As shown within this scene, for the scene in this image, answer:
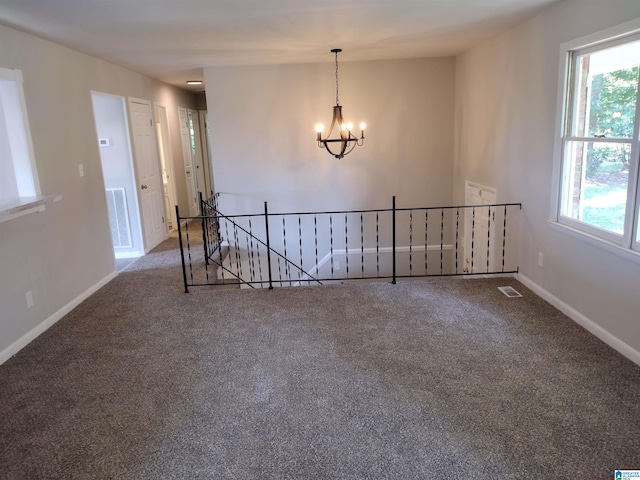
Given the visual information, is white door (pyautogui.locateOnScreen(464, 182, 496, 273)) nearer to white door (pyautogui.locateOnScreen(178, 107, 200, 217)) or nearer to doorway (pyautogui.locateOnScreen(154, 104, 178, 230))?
doorway (pyautogui.locateOnScreen(154, 104, 178, 230))

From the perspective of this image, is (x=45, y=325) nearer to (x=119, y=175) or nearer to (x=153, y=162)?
(x=119, y=175)

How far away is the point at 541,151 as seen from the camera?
4090 mm

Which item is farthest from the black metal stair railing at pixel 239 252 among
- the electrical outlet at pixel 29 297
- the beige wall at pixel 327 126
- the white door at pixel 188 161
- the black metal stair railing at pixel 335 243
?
the electrical outlet at pixel 29 297

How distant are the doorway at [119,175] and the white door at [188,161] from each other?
263cm

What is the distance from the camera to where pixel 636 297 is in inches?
118

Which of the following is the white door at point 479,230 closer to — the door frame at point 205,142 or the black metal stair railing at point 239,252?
the black metal stair railing at point 239,252

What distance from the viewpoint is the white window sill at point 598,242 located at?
300cm

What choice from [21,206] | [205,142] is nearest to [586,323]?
[21,206]

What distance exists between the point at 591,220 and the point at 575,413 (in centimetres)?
169

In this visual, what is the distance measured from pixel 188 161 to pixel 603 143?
7.49m

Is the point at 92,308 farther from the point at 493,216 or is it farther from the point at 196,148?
the point at 196,148

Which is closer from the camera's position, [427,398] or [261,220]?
[427,398]

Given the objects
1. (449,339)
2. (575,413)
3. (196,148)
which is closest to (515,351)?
(449,339)

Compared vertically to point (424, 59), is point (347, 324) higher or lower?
lower
